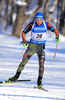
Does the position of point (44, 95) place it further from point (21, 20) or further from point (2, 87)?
point (21, 20)

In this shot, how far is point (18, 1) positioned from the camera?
17.4m

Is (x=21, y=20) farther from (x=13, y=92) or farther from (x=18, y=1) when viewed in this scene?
(x=13, y=92)

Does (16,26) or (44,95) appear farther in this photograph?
(16,26)

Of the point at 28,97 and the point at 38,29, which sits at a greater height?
the point at 38,29

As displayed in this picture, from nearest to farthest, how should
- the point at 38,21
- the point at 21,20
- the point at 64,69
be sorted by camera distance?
the point at 38,21
the point at 64,69
the point at 21,20

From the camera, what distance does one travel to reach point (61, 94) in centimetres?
484

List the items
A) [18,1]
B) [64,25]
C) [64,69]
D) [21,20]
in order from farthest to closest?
1. [64,25]
2. [21,20]
3. [18,1]
4. [64,69]

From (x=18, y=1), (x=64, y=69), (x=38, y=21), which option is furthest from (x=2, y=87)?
(x=18, y=1)

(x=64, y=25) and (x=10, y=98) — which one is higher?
(x=10, y=98)

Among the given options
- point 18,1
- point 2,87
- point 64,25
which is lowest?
point 64,25

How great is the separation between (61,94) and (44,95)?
40cm

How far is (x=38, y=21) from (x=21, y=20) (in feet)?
44.8

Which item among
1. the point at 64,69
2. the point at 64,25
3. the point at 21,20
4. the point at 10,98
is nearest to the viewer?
the point at 10,98

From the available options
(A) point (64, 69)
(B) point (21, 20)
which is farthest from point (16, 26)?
(A) point (64, 69)
